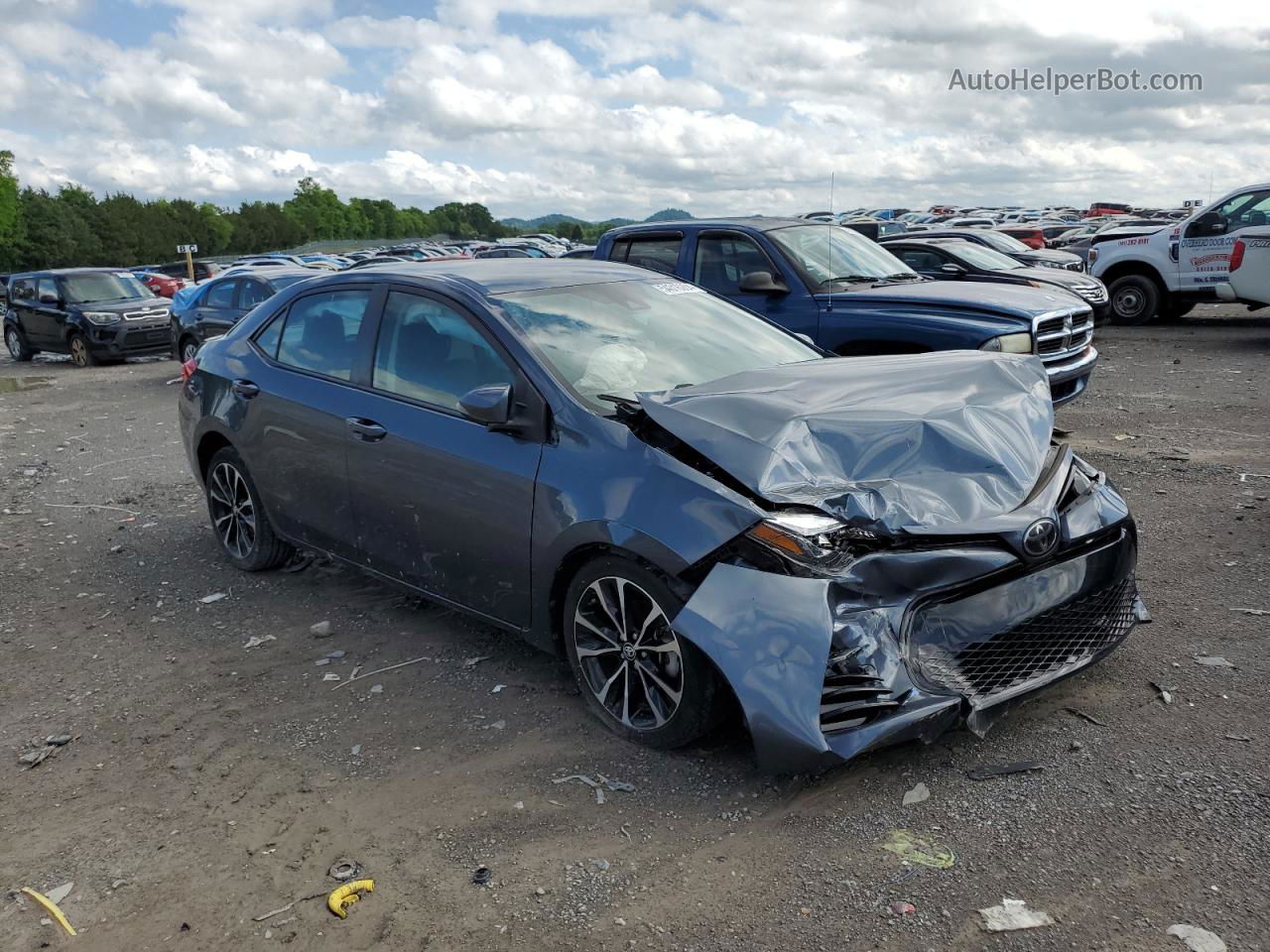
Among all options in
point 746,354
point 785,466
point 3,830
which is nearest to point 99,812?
point 3,830

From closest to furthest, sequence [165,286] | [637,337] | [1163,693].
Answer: [1163,693] → [637,337] → [165,286]

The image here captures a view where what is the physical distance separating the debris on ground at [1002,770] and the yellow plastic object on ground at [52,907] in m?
2.77

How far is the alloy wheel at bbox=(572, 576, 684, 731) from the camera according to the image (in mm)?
3631

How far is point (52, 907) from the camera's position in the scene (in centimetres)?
311

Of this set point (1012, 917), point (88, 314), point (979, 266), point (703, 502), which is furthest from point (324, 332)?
point (88, 314)

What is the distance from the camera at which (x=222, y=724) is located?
4.23 m

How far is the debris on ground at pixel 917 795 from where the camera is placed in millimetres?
3365

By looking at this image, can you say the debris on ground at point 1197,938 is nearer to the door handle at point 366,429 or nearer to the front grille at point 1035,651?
the front grille at point 1035,651

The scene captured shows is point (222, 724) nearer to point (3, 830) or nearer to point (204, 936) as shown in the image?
point (3, 830)

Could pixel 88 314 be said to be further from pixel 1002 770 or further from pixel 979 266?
pixel 1002 770

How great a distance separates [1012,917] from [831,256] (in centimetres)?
680

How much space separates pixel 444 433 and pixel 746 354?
1429mm

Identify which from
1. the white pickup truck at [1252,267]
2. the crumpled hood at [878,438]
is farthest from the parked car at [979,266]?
the crumpled hood at [878,438]

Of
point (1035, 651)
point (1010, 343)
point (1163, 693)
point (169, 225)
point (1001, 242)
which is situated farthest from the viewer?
point (169, 225)
